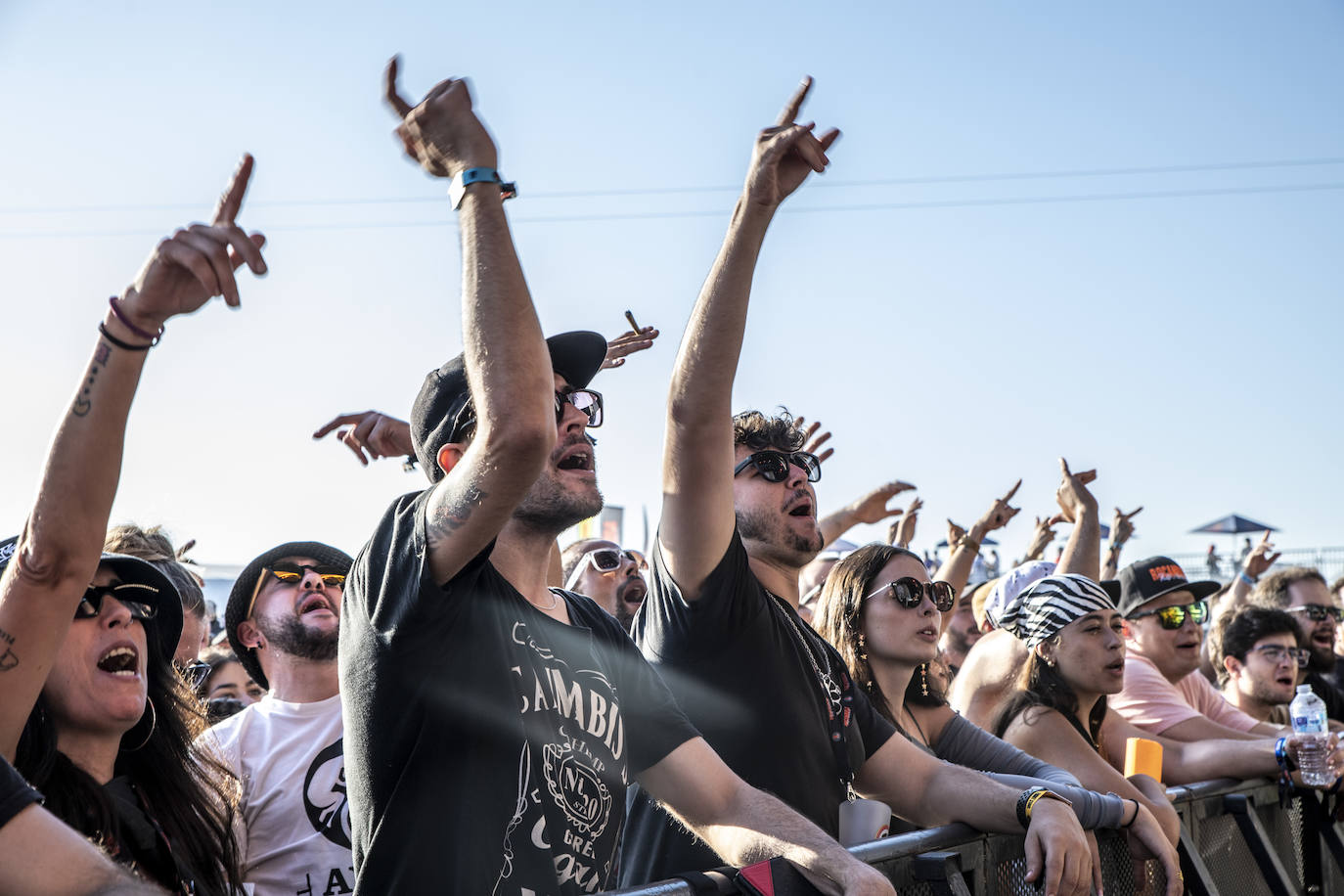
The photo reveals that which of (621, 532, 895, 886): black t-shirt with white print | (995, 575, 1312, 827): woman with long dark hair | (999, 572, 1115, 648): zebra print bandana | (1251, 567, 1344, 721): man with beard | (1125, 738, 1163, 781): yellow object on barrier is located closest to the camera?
(621, 532, 895, 886): black t-shirt with white print

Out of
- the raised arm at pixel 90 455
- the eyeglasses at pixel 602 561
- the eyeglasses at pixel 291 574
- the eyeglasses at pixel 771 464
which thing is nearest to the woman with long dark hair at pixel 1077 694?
the eyeglasses at pixel 771 464

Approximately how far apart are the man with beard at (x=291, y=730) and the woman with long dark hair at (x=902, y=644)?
5.84 feet

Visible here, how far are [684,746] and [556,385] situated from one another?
883mm

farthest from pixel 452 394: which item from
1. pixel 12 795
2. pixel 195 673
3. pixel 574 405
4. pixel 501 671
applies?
pixel 195 673

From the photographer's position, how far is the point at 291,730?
3.63 metres

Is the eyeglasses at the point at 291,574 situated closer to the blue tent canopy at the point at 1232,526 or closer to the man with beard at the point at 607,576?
the man with beard at the point at 607,576

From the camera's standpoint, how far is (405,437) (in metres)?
4.08

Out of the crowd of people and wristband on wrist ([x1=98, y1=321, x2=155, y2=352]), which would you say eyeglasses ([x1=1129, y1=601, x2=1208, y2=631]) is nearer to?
A: the crowd of people

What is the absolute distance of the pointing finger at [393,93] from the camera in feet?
7.79

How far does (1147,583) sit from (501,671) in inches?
194

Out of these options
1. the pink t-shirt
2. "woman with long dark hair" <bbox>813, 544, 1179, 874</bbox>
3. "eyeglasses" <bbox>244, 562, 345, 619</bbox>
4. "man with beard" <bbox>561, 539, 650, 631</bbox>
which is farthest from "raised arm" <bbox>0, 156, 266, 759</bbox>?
the pink t-shirt

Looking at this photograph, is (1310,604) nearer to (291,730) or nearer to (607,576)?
(607,576)

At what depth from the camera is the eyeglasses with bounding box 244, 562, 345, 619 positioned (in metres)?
3.98

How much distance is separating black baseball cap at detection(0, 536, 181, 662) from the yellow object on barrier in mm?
3148
